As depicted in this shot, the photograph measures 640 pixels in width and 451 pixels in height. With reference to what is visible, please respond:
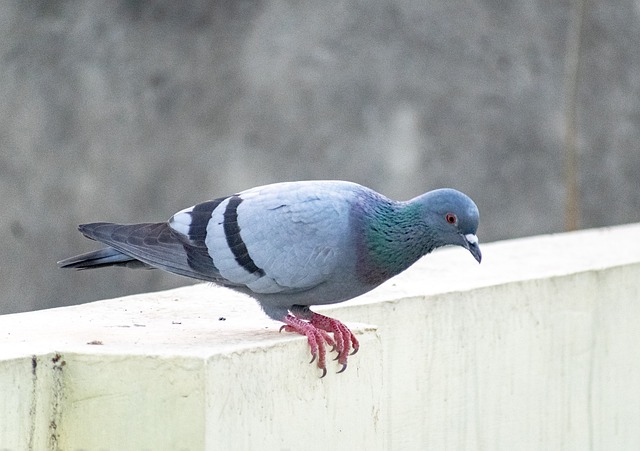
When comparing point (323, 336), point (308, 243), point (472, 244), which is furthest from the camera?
point (472, 244)

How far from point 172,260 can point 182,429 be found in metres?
0.93

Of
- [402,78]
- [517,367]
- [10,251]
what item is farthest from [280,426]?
[402,78]

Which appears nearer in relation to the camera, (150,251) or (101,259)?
(150,251)

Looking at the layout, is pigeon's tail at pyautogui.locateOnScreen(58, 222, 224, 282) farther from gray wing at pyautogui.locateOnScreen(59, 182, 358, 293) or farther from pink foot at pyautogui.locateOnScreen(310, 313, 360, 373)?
pink foot at pyautogui.locateOnScreen(310, 313, 360, 373)

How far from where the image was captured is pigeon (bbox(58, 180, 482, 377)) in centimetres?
335

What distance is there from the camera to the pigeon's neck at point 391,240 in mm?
3379

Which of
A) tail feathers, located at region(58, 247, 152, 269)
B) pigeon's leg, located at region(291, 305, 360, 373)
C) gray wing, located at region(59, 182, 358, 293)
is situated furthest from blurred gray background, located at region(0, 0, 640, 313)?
pigeon's leg, located at region(291, 305, 360, 373)

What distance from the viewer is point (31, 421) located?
2.87m

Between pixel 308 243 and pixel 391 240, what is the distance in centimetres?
26

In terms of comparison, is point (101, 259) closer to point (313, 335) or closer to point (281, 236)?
point (281, 236)

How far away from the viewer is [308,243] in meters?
3.37

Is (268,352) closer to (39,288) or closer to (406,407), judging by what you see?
(406,407)

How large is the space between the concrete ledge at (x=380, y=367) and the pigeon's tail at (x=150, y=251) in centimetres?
17

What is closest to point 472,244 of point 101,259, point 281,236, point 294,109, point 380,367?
point 380,367
